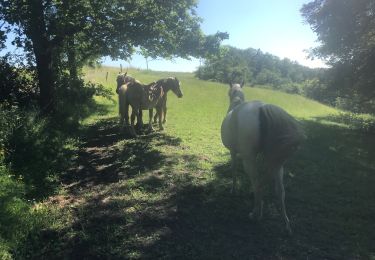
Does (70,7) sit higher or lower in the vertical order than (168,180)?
higher

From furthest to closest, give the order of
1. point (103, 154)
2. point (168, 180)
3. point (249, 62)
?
point (249, 62) → point (103, 154) → point (168, 180)

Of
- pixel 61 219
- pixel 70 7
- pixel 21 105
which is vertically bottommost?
pixel 61 219

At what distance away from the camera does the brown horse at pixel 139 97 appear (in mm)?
14117

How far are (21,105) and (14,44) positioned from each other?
242 centimetres

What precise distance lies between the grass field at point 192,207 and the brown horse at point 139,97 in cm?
119

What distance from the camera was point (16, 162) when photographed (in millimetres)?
9633

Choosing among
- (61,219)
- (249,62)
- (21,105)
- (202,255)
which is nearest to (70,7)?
(21,105)

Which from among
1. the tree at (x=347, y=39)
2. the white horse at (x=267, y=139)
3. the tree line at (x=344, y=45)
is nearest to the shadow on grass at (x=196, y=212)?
the white horse at (x=267, y=139)

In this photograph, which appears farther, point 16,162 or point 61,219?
point 16,162

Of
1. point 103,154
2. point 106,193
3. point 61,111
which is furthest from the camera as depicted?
point 61,111

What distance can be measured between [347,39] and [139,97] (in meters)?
10.7

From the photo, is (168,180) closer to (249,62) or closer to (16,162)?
(16,162)

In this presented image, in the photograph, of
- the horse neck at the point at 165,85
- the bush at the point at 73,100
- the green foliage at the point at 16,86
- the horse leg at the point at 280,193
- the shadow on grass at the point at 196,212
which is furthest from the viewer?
the horse neck at the point at 165,85

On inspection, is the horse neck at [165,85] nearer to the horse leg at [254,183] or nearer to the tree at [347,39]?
the tree at [347,39]
